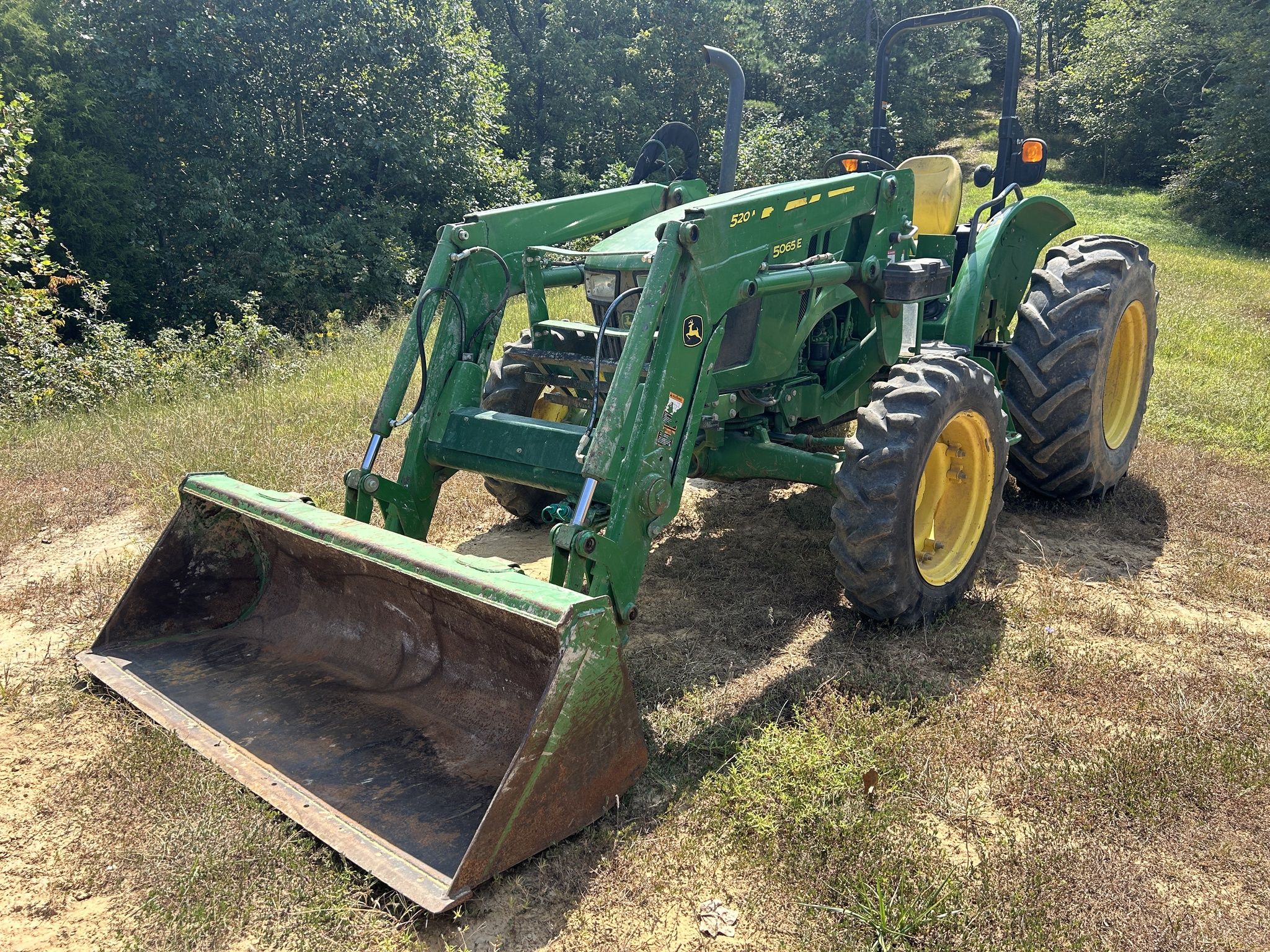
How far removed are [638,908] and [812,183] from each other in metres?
3.30

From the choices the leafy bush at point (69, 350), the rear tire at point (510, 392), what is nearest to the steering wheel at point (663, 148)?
the rear tire at point (510, 392)

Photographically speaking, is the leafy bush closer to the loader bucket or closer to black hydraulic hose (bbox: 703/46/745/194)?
the loader bucket

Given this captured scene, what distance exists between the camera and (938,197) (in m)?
6.27

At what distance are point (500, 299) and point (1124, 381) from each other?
13.9 feet

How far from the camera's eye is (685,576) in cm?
542

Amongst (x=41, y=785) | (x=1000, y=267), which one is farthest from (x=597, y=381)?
(x=1000, y=267)

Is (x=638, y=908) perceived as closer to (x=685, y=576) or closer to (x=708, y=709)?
(x=708, y=709)

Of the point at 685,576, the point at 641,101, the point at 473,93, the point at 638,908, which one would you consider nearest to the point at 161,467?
the point at 685,576

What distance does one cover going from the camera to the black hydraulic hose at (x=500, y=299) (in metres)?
4.66

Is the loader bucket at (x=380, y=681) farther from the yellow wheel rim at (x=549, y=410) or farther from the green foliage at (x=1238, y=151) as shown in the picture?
the green foliage at (x=1238, y=151)

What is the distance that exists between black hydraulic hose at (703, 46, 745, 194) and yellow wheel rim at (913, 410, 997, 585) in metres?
1.96

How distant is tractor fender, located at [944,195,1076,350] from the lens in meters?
5.36

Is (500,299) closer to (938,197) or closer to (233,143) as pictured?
(938,197)

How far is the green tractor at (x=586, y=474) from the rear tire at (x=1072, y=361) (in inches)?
0.8
